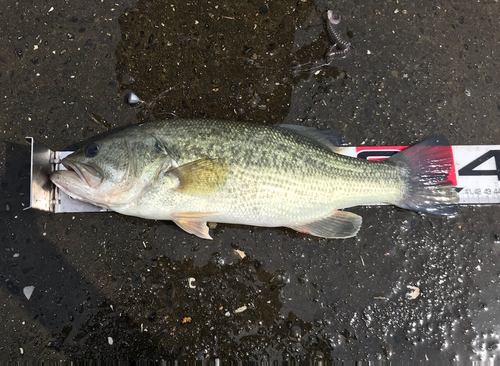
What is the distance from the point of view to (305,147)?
8.09 feet

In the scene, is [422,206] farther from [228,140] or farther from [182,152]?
[182,152]

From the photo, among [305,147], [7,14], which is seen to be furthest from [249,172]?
[7,14]

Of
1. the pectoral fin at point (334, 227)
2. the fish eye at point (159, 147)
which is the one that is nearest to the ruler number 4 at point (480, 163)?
the pectoral fin at point (334, 227)

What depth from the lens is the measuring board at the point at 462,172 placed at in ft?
8.65

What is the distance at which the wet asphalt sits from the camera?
8.44ft

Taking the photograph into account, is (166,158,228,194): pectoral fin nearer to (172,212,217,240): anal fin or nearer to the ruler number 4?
(172,212,217,240): anal fin

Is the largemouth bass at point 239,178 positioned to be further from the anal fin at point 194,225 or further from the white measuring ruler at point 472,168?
the white measuring ruler at point 472,168

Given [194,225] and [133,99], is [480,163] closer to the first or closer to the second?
[194,225]

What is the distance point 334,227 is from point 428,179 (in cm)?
90

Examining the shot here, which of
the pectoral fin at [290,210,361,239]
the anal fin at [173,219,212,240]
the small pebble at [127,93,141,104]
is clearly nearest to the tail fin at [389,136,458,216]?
the pectoral fin at [290,210,361,239]

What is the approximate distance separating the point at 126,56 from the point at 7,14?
3.93 ft

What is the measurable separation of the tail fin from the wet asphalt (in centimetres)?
24

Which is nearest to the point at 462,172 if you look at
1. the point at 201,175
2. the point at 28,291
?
the point at 201,175

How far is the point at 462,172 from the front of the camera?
2.79m
